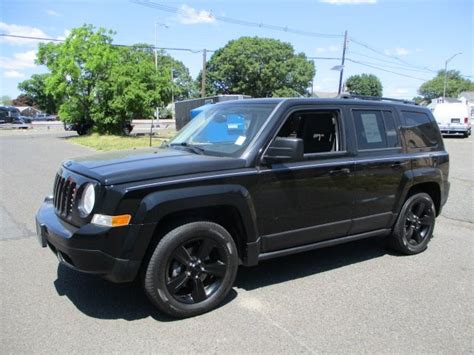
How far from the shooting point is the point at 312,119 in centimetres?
458

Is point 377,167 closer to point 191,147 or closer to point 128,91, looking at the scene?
point 191,147

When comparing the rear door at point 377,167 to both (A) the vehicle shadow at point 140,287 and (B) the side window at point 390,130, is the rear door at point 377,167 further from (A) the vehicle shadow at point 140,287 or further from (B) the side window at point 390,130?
(A) the vehicle shadow at point 140,287

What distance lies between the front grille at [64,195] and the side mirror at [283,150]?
1714mm

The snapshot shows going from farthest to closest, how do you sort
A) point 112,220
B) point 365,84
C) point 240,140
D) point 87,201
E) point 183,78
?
point 365,84
point 183,78
point 240,140
point 87,201
point 112,220

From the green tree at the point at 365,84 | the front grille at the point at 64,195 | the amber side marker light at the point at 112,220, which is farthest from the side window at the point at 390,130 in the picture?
the green tree at the point at 365,84

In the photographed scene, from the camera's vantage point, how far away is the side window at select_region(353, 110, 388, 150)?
15.8 feet

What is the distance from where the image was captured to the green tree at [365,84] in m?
96.5

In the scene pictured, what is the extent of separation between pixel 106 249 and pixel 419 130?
13.6ft

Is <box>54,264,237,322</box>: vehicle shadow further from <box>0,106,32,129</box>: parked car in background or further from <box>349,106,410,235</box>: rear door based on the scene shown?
<box>0,106,32,129</box>: parked car in background

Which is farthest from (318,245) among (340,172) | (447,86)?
(447,86)

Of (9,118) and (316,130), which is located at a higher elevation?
(316,130)

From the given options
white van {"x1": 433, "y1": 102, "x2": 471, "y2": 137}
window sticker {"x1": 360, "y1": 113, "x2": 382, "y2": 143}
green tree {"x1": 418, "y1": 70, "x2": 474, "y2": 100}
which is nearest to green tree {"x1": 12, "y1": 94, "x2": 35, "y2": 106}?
white van {"x1": 433, "y1": 102, "x2": 471, "y2": 137}

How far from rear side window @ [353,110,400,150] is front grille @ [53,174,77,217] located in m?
2.96

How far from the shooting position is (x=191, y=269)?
12.3 feet
